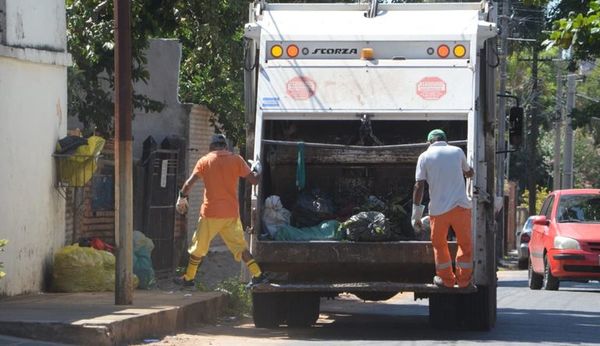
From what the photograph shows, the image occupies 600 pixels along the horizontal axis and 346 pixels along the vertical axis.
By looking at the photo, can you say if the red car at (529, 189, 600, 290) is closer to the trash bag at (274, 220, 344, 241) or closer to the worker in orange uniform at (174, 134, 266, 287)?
the trash bag at (274, 220, 344, 241)

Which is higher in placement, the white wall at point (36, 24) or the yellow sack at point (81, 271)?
the white wall at point (36, 24)

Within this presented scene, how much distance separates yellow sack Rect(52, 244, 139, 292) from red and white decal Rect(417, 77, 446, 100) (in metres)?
3.79

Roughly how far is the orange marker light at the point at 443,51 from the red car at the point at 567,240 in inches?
304

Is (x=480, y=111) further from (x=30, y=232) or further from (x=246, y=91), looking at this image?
(x=30, y=232)

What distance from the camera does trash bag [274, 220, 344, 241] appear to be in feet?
38.1

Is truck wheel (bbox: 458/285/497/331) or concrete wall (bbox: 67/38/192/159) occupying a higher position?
concrete wall (bbox: 67/38/192/159)

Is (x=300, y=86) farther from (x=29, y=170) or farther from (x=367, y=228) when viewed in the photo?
(x=29, y=170)

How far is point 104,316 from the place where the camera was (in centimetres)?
1027

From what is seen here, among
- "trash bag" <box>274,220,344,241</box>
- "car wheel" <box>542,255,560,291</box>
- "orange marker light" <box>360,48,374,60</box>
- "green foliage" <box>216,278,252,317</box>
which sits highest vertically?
"orange marker light" <box>360,48,374,60</box>

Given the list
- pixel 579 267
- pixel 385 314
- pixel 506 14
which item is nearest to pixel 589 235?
pixel 579 267

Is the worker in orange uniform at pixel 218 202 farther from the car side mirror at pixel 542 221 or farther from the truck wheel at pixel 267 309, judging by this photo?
the car side mirror at pixel 542 221

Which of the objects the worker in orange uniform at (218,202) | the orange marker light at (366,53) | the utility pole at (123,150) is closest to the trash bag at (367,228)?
the worker in orange uniform at (218,202)

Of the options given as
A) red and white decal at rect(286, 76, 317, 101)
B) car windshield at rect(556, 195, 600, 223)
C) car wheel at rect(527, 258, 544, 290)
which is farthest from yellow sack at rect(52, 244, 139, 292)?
car wheel at rect(527, 258, 544, 290)

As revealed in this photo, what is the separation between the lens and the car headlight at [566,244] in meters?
18.7
